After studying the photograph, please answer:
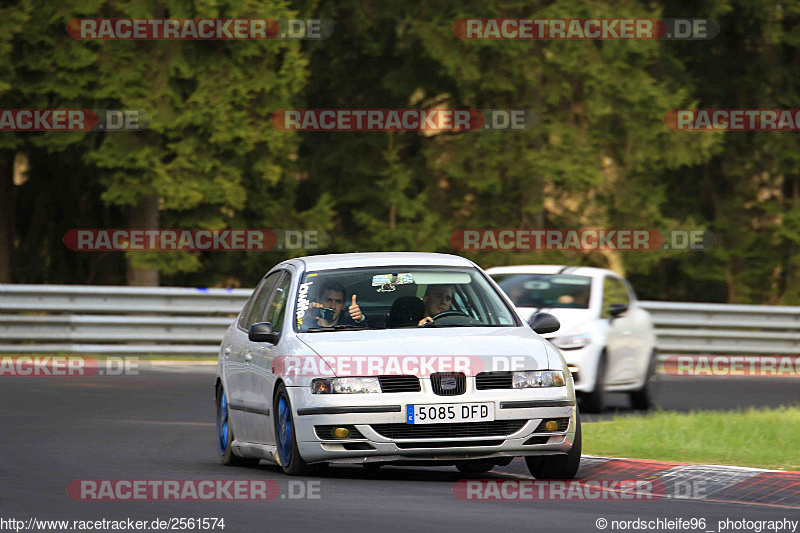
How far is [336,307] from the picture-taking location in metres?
11.8

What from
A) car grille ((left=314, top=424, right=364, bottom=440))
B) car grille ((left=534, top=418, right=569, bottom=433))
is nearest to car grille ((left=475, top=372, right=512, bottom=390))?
car grille ((left=534, top=418, right=569, bottom=433))

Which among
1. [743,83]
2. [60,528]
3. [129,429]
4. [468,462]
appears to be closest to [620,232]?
[743,83]

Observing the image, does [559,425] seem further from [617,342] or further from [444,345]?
[617,342]

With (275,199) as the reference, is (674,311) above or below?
below

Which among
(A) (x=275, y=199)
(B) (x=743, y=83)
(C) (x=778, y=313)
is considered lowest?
(C) (x=778, y=313)

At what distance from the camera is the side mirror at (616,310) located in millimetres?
18875

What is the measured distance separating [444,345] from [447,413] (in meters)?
0.48

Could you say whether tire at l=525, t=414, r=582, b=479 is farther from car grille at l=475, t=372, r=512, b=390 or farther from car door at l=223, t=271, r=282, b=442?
car door at l=223, t=271, r=282, b=442

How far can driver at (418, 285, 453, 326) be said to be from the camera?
12.0 metres

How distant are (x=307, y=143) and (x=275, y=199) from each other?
8.48ft

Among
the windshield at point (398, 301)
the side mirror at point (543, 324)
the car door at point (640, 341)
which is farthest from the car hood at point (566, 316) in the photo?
the side mirror at point (543, 324)

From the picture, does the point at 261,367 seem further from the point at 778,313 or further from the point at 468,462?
the point at 778,313

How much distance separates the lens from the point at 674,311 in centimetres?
2888

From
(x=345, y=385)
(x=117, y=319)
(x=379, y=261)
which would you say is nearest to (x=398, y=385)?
(x=345, y=385)
